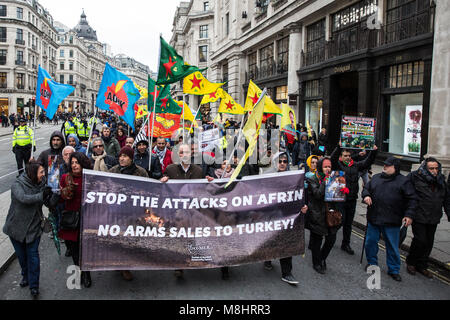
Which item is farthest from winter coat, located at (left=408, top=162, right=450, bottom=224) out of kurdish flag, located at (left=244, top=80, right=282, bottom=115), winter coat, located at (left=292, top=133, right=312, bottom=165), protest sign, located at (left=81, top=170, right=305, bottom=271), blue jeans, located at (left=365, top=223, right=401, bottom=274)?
winter coat, located at (left=292, top=133, right=312, bottom=165)

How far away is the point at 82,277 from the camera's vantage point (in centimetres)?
474

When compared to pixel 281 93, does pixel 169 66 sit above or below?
below

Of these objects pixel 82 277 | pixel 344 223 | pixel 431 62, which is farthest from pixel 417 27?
pixel 82 277

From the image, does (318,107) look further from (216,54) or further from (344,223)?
(216,54)

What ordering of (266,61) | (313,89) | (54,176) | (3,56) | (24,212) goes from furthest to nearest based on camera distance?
(3,56)
(266,61)
(313,89)
(54,176)
(24,212)

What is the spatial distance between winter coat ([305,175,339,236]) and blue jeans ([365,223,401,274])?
2.00 ft

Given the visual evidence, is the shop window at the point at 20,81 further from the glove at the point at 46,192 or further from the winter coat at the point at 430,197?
the winter coat at the point at 430,197

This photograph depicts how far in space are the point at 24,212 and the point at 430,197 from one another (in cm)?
552

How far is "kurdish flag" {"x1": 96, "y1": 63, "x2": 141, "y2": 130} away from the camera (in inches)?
286

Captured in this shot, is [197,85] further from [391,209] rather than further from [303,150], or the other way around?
[303,150]

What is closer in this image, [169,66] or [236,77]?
[169,66]

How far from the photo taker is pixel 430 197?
5.16 m

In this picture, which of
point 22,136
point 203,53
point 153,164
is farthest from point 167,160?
point 203,53
